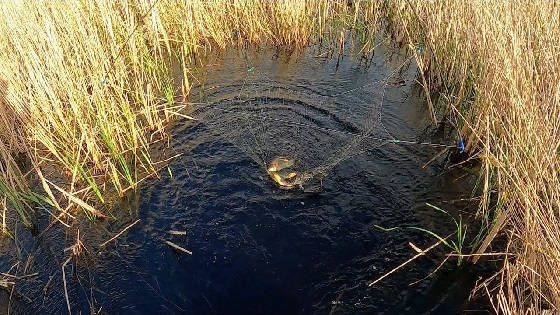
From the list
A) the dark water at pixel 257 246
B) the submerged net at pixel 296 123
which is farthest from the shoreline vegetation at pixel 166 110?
the submerged net at pixel 296 123

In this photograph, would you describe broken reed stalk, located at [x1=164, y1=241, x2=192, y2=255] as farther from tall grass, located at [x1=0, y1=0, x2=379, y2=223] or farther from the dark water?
tall grass, located at [x1=0, y1=0, x2=379, y2=223]

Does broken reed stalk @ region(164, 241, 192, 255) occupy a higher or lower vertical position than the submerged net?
lower

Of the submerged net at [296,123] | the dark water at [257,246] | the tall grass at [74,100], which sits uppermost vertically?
the tall grass at [74,100]

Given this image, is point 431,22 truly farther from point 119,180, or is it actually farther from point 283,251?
point 119,180

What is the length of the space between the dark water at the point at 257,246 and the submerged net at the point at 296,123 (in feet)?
0.60

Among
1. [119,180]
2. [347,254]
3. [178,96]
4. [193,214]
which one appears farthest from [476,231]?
[178,96]

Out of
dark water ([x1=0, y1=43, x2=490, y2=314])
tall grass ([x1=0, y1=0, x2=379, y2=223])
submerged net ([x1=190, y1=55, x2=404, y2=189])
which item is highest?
tall grass ([x1=0, y1=0, x2=379, y2=223])

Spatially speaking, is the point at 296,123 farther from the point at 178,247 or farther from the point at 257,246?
the point at 178,247

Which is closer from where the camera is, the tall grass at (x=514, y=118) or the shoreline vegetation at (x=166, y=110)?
the tall grass at (x=514, y=118)

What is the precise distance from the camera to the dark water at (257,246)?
3221mm

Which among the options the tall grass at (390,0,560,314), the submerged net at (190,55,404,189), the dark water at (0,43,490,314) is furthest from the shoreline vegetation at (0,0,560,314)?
the submerged net at (190,55,404,189)

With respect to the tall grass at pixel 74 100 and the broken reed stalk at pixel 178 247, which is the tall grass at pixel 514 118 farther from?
the tall grass at pixel 74 100

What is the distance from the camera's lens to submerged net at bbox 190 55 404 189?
4.83 m

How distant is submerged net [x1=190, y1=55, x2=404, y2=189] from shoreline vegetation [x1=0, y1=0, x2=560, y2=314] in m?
0.89
